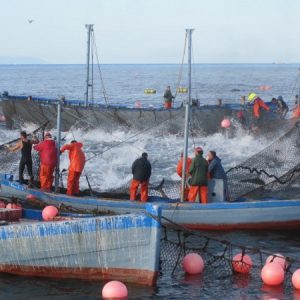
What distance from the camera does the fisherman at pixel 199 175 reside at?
17.1 m

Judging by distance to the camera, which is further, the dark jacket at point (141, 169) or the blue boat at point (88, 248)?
the dark jacket at point (141, 169)

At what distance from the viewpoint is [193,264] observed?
13898 mm

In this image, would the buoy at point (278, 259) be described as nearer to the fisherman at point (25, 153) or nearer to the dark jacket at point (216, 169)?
the dark jacket at point (216, 169)

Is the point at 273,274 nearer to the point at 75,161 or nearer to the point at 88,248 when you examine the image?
the point at 88,248

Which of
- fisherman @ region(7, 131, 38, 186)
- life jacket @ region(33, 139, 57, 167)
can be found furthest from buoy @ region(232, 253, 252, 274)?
fisherman @ region(7, 131, 38, 186)

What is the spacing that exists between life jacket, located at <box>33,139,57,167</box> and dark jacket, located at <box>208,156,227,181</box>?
12.8ft

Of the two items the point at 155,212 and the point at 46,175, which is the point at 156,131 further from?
the point at 155,212

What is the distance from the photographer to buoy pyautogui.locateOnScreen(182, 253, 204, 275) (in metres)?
13.9

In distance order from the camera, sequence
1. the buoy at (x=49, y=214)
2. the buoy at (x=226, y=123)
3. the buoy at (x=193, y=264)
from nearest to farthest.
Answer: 1. the buoy at (x=193, y=264)
2. the buoy at (x=49, y=214)
3. the buoy at (x=226, y=123)

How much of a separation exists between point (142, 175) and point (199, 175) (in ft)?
4.65

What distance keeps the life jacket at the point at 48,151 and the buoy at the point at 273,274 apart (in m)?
7.09

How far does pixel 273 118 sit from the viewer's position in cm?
3294

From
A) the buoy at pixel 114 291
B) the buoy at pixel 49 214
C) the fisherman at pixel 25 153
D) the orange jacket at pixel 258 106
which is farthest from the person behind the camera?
the orange jacket at pixel 258 106

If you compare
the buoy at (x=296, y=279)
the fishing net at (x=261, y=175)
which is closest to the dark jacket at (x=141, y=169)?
the fishing net at (x=261, y=175)
